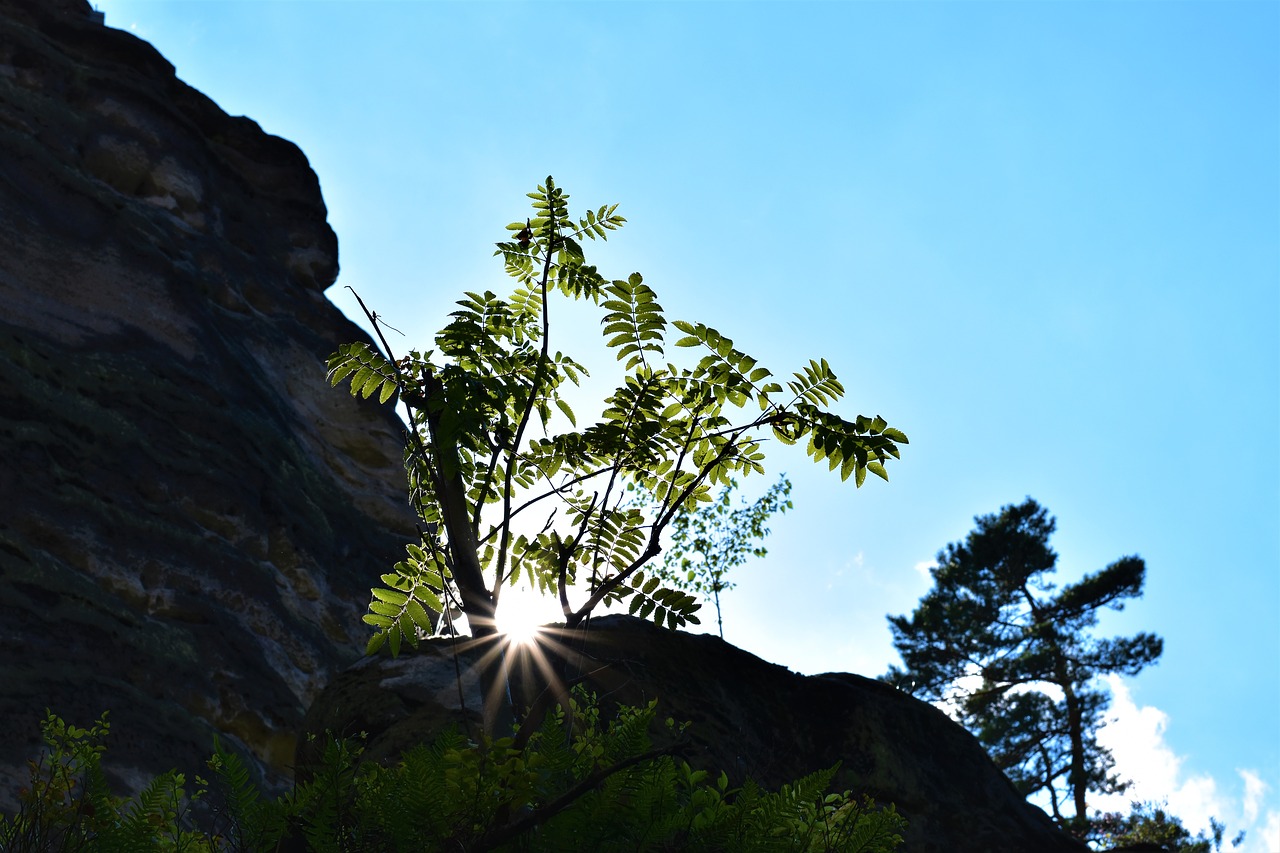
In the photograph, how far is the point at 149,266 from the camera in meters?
18.7

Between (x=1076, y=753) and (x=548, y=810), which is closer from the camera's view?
(x=548, y=810)

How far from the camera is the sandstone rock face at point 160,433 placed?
41.1 feet

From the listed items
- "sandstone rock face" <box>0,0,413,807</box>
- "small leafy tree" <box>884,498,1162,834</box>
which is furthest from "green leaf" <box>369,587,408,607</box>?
"small leafy tree" <box>884,498,1162,834</box>

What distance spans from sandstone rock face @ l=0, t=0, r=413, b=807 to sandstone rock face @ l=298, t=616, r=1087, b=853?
20.6 feet

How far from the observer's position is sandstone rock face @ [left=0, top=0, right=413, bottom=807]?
493 inches

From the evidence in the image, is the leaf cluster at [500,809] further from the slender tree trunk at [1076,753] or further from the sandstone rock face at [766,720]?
the slender tree trunk at [1076,753]

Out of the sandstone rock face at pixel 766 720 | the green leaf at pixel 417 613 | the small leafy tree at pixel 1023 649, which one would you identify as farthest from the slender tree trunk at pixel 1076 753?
the green leaf at pixel 417 613

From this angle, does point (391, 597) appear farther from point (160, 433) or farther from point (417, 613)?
point (160, 433)

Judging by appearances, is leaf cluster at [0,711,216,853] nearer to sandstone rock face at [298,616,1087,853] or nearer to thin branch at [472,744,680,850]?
thin branch at [472,744,680,850]

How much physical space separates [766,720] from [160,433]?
40.0ft

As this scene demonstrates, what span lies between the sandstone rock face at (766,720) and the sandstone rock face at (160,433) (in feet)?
20.6

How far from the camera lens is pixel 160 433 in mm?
15812

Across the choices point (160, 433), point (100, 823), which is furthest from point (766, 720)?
point (160, 433)

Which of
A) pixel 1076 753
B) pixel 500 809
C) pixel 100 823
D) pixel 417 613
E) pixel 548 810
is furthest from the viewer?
pixel 1076 753
